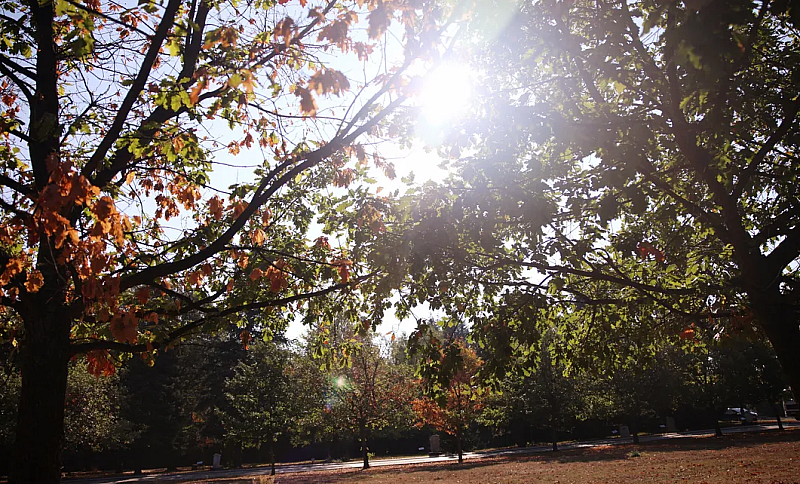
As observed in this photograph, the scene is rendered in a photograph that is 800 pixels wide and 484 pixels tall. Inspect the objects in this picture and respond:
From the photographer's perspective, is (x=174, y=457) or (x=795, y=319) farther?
(x=174, y=457)

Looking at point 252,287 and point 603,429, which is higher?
point 252,287

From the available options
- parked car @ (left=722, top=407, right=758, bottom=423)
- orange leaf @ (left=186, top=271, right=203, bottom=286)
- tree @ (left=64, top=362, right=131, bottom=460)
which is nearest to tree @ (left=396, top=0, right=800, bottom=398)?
orange leaf @ (left=186, top=271, right=203, bottom=286)

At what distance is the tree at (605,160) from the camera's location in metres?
5.59

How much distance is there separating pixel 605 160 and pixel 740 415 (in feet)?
175

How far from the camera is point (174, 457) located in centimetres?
4278

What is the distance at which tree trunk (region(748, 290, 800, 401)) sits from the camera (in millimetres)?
6027

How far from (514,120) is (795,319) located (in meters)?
4.43

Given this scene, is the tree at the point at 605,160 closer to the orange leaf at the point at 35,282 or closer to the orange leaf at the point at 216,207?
the orange leaf at the point at 216,207

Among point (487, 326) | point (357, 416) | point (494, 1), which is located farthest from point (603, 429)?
point (494, 1)

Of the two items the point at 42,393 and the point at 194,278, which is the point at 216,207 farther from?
the point at 42,393

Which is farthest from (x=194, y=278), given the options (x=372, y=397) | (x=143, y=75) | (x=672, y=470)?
(x=372, y=397)

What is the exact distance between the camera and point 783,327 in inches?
243

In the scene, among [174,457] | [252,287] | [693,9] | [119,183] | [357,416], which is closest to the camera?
[693,9]

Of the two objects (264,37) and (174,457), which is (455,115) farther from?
(174,457)
